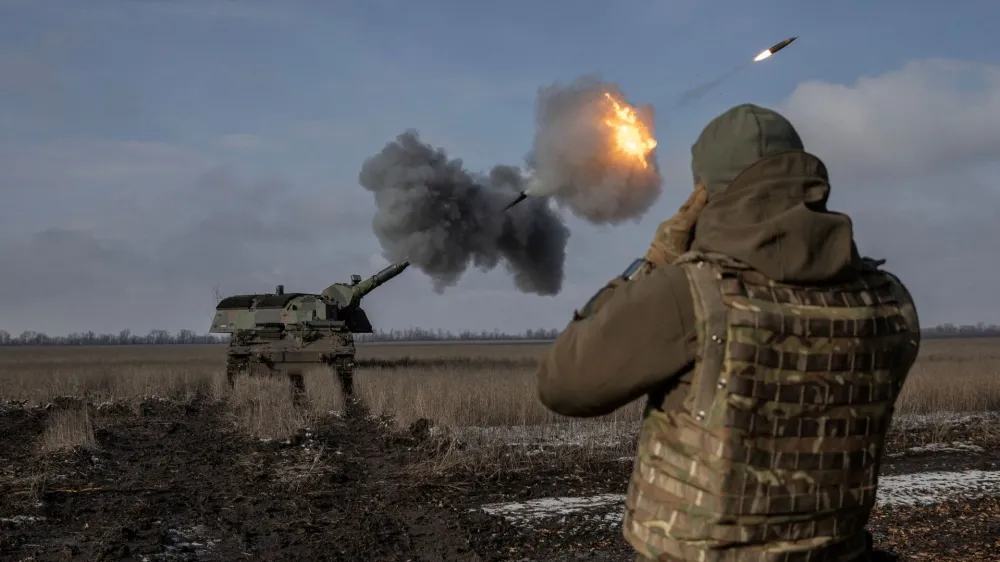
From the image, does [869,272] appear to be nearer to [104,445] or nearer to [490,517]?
[490,517]

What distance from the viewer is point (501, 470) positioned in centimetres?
871

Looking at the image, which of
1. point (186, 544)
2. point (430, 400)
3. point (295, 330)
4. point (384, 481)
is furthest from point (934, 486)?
point (295, 330)

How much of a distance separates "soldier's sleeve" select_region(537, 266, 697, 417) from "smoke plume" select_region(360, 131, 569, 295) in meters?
20.8

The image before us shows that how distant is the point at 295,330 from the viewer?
21.2 metres

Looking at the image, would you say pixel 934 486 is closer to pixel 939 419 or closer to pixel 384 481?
pixel 384 481

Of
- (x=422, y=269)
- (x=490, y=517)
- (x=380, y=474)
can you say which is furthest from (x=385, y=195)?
(x=490, y=517)

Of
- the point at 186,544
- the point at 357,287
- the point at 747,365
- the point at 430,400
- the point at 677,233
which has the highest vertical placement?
the point at 357,287

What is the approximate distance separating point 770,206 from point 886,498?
6.27m

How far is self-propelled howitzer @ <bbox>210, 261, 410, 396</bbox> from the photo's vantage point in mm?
20297

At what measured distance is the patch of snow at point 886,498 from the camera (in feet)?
22.6

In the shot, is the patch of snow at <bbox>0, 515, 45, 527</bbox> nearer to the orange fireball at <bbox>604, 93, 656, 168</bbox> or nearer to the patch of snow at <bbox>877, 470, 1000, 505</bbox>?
the patch of snow at <bbox>877, 470, 1000, 505</bbox>

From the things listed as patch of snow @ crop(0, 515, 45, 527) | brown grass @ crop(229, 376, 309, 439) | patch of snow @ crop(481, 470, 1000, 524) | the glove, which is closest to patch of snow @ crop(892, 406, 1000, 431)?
patch of snow @ crop(481, 470, 1000, 524)

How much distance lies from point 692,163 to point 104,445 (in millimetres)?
10780

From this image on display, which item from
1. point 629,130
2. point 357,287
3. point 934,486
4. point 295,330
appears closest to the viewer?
point 934,486
